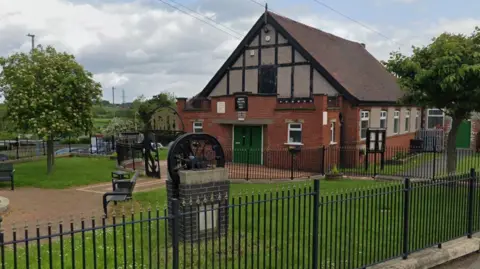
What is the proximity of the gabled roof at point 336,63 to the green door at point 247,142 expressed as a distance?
410cm

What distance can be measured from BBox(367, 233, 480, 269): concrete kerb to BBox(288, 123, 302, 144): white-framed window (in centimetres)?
1282

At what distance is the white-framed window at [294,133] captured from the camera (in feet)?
65.4

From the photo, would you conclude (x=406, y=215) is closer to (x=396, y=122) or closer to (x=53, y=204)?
(x=53, y=204)

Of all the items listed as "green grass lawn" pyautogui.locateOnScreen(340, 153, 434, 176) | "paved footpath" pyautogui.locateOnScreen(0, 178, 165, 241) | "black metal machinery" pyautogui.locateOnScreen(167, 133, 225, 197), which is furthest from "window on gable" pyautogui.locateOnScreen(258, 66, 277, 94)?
"black metal machinery" pyautogui.locateOnScreen(167, 133, 225, 197)

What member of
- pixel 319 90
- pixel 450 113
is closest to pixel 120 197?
pixel 450 113

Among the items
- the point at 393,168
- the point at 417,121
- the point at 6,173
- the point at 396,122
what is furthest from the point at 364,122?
the point at 6,173

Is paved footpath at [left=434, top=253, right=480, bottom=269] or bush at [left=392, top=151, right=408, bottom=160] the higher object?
bush at [left=392, top=151, right=408, bottom=160]

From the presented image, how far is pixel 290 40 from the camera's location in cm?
2127

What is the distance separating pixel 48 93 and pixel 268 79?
35.5 ft

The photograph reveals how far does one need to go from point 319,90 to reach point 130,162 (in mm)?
9714

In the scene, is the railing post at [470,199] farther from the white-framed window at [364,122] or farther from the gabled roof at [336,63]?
the white-framed window at [364,122]

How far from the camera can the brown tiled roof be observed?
21.4 m

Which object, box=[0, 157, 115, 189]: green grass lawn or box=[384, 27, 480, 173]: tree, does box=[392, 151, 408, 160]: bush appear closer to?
box=[384, 27, 480, 173]: tree

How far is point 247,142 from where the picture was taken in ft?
71.5
